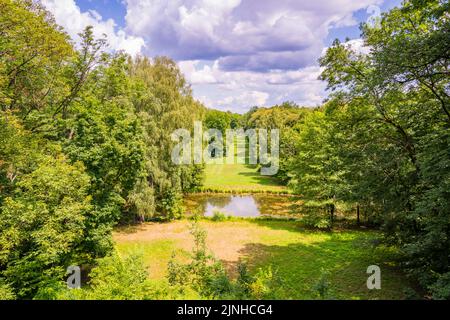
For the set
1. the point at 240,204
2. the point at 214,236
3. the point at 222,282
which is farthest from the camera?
the point at 240,204

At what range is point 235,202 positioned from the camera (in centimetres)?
3278

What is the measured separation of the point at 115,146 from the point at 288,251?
36.3ft

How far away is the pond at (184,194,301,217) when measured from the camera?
27.7 metres

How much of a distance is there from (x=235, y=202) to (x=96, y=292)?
2675 centimetres

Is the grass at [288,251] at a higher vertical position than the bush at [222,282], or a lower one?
lower

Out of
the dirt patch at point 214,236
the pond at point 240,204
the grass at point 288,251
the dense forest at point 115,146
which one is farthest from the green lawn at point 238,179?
the dense forest at point 115,146

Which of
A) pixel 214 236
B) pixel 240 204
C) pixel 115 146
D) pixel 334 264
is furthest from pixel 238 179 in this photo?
pixel 115 146

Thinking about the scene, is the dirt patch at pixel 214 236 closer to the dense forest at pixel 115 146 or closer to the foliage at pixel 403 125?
the dense forest at pixel 115 146

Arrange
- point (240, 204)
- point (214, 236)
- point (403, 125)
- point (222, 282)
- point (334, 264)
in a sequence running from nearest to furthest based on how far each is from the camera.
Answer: point (222, 282) → point (403, 125) → point (334, 264) → point (214, 236) → point (240, 204)

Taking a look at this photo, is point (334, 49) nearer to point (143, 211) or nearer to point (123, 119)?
point (123, 119)

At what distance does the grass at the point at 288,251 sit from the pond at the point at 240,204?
3.91m

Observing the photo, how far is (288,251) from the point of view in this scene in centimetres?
1661

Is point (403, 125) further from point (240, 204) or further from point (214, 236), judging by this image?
point (240, 204)

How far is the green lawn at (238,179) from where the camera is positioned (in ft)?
127
